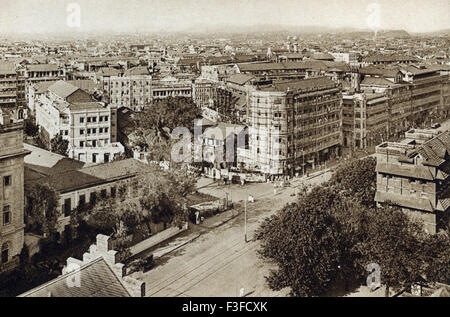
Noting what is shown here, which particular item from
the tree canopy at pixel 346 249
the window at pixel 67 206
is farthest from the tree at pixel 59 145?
the tree canopy at pixel 346 249

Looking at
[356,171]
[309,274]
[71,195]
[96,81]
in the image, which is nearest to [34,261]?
[71,195]

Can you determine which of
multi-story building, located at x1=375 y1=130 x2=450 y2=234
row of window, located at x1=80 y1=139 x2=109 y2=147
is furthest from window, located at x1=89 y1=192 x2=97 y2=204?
row of window, located at x1=80 y1=139 x2=109 y2=147

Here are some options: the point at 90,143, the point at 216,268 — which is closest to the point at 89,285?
the point at 216,268

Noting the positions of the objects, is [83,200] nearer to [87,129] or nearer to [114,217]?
[114,217]

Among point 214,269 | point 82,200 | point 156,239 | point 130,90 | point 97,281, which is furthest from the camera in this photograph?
point 130,90

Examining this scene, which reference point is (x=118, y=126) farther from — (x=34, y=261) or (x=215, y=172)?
(x=34, y=261)

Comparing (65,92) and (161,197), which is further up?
(65,92)
